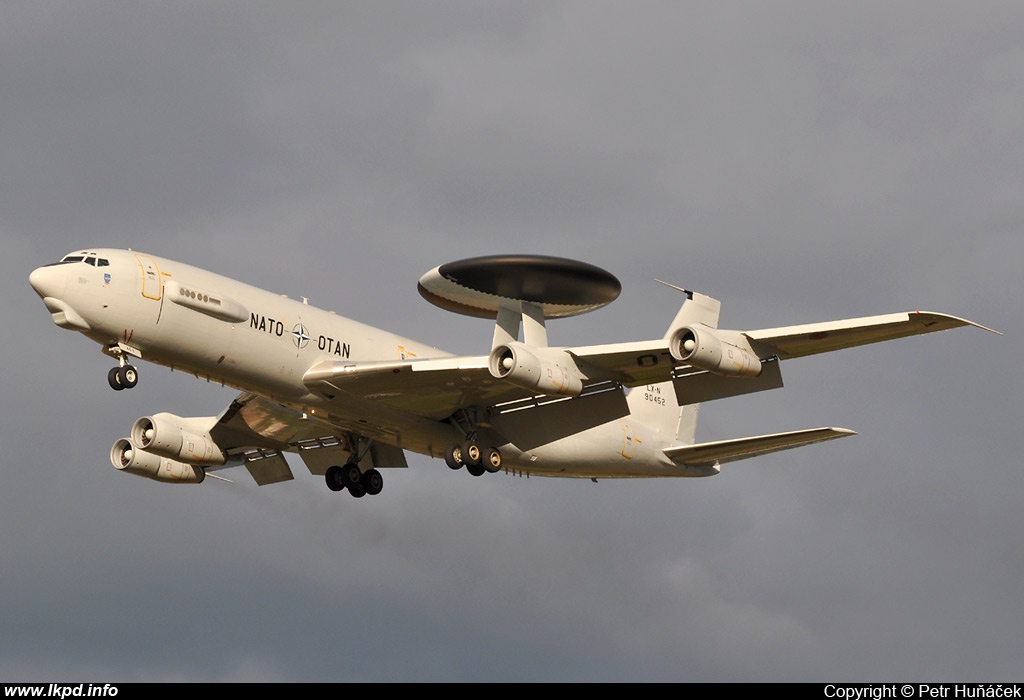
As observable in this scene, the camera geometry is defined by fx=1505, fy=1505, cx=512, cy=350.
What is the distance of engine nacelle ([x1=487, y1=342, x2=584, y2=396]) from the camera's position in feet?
163

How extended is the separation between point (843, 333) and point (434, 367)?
44.5 feet

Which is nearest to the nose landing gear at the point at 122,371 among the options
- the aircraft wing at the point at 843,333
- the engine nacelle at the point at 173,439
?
the engine nacelle at the point at 173,439

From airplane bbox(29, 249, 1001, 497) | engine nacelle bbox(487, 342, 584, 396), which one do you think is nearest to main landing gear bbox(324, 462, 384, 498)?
airplane bbox(29, 249, 1001, 497)

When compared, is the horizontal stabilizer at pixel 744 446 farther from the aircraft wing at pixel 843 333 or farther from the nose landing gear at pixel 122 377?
the nose landing gear at pixel 122 377

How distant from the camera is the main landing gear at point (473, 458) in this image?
54406 mm

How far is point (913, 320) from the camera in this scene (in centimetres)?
4694

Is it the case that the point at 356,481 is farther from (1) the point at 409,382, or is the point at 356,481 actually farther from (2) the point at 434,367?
(2) the point at 434,367

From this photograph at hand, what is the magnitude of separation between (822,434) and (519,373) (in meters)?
11.0

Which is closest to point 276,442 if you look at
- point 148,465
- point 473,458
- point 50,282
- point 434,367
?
point 148,465

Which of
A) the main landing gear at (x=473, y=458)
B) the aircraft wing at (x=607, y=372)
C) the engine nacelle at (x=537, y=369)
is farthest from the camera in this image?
the main landing gear at (x=473, y=458)

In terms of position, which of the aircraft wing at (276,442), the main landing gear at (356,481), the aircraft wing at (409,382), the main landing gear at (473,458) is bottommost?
the main landing gear at (473,458)

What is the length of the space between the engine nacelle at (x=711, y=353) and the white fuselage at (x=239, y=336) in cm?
862
